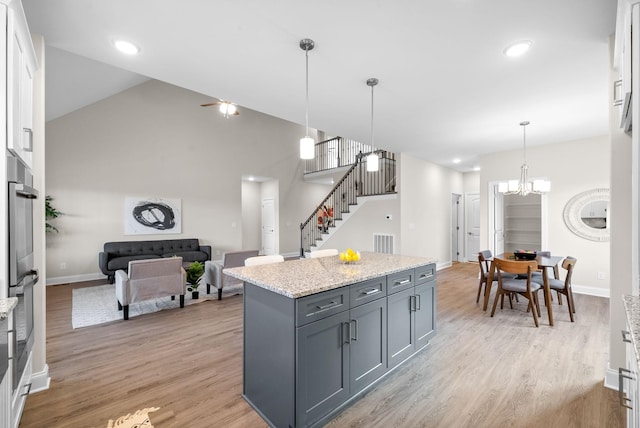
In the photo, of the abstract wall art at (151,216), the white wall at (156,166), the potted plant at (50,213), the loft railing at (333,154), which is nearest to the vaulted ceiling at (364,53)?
the white wall at (156,166)

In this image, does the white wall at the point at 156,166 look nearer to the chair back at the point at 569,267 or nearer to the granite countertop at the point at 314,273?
the granite countertop at the point at 314,273

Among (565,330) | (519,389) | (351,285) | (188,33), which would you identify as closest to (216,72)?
(188,33)

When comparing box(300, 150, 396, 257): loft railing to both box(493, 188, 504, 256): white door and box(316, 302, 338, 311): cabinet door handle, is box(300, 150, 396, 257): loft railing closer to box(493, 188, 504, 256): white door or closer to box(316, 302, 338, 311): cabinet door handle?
box(493, 188, 504, 256): white door

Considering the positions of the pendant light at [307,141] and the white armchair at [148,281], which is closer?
the pendant light at [307,141]

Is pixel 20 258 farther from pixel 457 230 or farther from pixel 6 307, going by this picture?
pixel 457 230

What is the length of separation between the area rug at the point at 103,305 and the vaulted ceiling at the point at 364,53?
3.16m

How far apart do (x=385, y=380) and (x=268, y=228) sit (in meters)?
8.01

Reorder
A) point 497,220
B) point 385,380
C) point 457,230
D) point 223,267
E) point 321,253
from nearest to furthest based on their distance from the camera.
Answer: point 385,380 → point 321,253 → point 223,267 → point 497,220 → point 457,230

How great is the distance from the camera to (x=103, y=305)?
4434 mm

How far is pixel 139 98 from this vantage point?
6.84 metres

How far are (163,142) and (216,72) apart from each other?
17.1 ft

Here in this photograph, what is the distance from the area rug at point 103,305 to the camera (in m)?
3.87

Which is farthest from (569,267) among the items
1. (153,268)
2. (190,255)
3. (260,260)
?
(190,255)

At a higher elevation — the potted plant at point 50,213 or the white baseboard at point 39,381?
the potted plant at point 50,213
